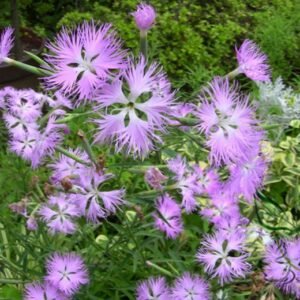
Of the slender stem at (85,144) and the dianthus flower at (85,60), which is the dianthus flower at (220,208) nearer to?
the slender stem at (85,144)

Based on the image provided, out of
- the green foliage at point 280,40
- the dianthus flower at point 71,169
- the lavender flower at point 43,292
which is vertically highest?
the dianthus flower at point 71,169

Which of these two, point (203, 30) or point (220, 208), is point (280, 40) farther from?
point (220, 208)

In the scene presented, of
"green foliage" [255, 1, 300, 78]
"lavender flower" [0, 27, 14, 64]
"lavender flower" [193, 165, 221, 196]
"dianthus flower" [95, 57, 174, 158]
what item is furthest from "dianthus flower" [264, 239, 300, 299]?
"green foliage" [255, 1, 300, 78]

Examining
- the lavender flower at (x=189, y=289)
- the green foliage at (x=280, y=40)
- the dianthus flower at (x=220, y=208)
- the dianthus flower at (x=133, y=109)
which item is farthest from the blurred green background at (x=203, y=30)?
the dianthus flower at (x=133, y=109)

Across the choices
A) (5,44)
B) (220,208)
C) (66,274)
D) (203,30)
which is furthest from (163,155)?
(203,30)

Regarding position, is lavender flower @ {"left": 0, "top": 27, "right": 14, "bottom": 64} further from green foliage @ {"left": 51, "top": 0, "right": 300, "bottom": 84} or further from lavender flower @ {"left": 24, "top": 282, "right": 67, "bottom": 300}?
green foliage @ {"left": 51, "top": 0, "right": 300, "bottom": 84}
